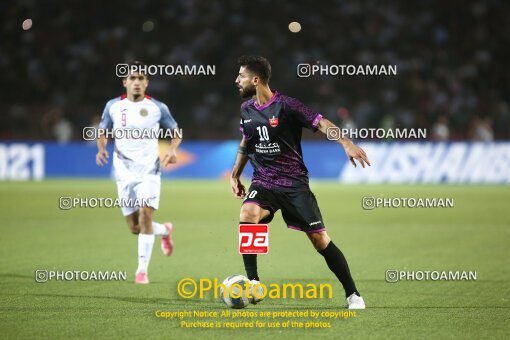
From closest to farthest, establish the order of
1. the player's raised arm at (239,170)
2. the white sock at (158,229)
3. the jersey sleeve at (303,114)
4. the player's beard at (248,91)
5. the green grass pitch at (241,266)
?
1. the green grass pitch at (241,266)
2. the jersey sleeve at (303,114)
3. the player's beard at (248,91)
4. the player's raised arm at (239,170)
5. the white sock at (158,229)

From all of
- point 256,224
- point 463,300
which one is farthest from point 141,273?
point 463,300

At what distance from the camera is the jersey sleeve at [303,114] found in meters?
8.16

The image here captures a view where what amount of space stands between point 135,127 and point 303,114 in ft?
9.77

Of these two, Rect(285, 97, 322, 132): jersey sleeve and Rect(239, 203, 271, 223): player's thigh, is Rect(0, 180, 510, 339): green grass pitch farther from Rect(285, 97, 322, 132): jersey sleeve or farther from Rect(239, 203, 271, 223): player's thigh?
Rect(285, 97, 322, 132): jersey sleeve

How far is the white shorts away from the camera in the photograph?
10430mm

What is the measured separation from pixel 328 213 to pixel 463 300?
10.3 metres

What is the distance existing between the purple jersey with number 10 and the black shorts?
0.07m

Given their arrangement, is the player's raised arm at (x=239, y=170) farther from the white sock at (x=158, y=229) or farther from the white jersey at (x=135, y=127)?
the white sock at (x=158, y=229)

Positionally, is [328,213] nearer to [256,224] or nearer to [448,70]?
[256,224]

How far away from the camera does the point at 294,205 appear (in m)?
8.37

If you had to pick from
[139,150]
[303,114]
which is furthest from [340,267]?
[139,150]

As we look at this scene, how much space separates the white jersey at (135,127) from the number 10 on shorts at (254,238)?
8.32 ft

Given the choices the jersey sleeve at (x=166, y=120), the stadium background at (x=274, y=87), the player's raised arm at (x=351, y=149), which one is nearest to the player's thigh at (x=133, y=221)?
the jersey sleeve at (x=166, y=120)

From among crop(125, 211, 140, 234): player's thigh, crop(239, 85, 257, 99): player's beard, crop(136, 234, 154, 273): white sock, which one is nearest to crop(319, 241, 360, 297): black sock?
crop(239, 85, 257, 99): player's beard
